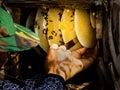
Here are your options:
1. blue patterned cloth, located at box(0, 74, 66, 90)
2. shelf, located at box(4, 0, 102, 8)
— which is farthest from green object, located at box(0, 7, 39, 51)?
shelf, located at box(4, 0, 102, 8)

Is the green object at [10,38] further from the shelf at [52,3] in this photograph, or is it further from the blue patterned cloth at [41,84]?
the shelf at [52,3]

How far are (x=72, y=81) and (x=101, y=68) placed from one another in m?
0.27

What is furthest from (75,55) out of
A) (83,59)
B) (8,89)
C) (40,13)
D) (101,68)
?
(8,89)

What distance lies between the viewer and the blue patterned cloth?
1.64 m

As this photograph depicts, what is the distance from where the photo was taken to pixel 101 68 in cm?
205

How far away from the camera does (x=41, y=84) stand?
5.58 feet

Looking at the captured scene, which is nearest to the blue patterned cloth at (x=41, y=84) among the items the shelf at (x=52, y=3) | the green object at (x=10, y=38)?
the green object at (x=10, y=38)

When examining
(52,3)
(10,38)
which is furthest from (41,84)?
(52,3)

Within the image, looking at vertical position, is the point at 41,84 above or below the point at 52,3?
below

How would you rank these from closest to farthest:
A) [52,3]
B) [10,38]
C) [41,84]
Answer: [10,38], [41,84], [52,3]

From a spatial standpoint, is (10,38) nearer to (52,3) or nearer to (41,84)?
(41,84)

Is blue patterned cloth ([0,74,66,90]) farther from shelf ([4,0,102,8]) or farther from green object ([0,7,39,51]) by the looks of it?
shelf ([4,0,102,8])

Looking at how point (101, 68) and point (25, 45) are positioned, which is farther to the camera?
point (101, 68)

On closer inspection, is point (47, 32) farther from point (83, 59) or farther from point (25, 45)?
point (25, 45)
